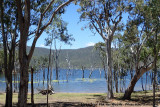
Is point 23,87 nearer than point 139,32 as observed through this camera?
Yes

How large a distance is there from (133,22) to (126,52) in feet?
57.9

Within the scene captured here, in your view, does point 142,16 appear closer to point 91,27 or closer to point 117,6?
point 117,6

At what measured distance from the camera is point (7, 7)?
45.4 ft

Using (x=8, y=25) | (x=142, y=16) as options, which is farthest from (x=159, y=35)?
(x=8, y=25)

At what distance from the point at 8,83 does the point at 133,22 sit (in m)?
11.3

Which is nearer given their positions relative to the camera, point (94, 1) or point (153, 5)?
point (153, 5)

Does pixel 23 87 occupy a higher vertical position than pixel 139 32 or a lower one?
lower

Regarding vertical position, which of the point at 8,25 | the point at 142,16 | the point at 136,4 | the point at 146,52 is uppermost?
the point at 136,4

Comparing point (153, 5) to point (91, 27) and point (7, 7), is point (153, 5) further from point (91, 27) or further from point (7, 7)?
point (7, 7)

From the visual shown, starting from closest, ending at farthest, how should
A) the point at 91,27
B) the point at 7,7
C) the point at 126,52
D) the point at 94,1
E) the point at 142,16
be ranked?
the point at 7,7, the point at 142,16, the point at 94,1, the point at 91,27, the point at 126,52

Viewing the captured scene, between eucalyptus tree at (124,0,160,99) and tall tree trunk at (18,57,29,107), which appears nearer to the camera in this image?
tall tree trunk at (18,57,29,107)

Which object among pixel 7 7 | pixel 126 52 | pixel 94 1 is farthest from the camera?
pixel 126 52

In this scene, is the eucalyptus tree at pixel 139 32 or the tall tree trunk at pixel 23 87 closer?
the tall tree trunk at pixel 23 87

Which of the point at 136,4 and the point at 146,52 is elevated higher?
the point at 136,4
